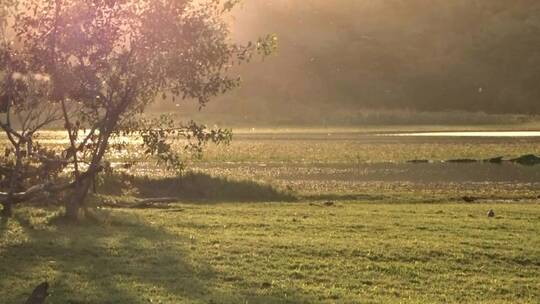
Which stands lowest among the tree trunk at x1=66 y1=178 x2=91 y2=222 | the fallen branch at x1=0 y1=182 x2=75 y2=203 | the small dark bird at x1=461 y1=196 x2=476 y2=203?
the small dark bird at x1=461 y1=196 x2=476 y2=203

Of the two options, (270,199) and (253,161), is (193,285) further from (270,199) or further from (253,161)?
(253,161)

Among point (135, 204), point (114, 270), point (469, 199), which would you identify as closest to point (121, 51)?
point (114, 270)

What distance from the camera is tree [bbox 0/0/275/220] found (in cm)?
2344

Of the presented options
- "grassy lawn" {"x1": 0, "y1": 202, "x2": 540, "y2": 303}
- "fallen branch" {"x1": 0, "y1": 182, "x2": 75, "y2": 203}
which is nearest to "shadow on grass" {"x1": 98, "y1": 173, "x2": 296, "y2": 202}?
"grassy lawn" {"x1": 0, "y1": 202, "x2": 540, "y2": 303}

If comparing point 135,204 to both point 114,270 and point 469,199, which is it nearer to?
Result: point 114,270

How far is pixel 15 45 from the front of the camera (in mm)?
24250

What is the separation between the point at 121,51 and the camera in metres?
24.2

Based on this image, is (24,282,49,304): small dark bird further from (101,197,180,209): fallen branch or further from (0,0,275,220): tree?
(101,197,180,209): fallen branch

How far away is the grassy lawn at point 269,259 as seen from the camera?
1650cm

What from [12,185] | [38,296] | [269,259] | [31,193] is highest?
[12,185]

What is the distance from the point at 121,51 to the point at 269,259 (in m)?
8.13

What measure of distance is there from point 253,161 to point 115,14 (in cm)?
4633

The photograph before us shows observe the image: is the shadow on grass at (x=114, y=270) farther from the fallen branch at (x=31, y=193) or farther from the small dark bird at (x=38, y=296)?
the fallen branch at (x=31, y=193)

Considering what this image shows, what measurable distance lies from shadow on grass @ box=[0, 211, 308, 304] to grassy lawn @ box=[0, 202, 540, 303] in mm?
24
